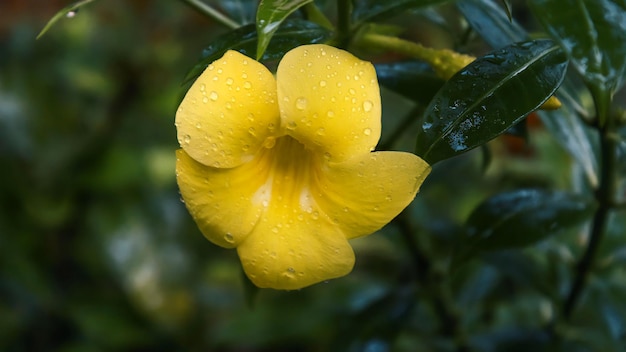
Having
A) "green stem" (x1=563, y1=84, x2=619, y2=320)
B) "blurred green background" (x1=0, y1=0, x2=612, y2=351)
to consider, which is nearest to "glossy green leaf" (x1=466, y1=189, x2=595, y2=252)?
"green stem" (x1=563, y1=84, x2=619, y2=320)

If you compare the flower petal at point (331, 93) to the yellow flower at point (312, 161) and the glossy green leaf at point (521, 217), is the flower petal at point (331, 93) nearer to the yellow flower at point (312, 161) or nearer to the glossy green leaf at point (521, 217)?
the yellow flower at point (312, 161)

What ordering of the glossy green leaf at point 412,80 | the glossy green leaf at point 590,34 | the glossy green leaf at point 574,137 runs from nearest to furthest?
the glossy green leaf at point 590,34 < the glossy green leaf at point 412,80 < the glossy green leaf at point 574,137

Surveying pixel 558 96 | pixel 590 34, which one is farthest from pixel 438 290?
pixel 590 34

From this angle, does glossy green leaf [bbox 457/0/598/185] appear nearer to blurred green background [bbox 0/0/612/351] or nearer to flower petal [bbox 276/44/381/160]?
flower petal [bbox 276/44/381/160]

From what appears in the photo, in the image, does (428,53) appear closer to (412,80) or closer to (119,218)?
(412,80)

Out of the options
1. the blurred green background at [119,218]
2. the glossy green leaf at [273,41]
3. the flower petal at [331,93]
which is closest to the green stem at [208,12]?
the glossy green leaf at [273,41]

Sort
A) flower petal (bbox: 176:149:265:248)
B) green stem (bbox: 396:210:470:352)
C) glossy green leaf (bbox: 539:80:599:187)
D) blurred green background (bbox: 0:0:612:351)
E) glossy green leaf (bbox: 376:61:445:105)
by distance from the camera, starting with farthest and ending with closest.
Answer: blurred green background (bbox: 0:0:612:351)
green stem (bbox: 396:210:470:352)
glossy green leaf (bbox: 539:80:599:187)
glossy green leaf (bbox: 376:61:445:105)
flower petal (bbox: 176:149:265:248)
